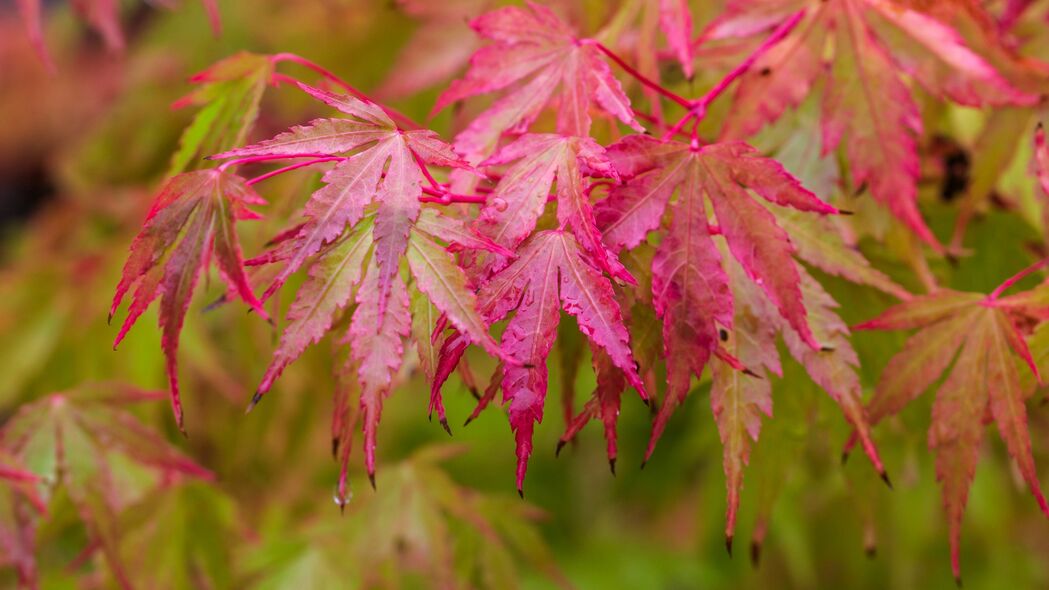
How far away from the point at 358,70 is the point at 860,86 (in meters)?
0.93

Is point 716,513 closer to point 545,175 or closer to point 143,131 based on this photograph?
point 143,131

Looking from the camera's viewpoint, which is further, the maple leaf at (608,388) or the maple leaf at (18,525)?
the maple leaf at (18,525)

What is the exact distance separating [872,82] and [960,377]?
0.78 ft

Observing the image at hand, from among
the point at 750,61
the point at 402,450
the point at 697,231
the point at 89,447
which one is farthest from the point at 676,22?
the point at 402,450

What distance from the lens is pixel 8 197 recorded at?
14.9 ft

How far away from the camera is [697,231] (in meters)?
0.61

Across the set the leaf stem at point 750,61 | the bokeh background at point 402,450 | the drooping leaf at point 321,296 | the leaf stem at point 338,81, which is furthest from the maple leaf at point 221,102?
the leaf stem at point 750,61

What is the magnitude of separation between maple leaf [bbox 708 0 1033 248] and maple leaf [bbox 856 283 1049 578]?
0.20 feet

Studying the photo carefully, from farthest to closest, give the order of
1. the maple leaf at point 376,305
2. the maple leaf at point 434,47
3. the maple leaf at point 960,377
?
the maple leaf at point 434,47 → the maple leaf at point 960,377 → the maple leaf at point 376,305

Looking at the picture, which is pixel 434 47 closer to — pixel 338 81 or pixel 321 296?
pixel 338 81

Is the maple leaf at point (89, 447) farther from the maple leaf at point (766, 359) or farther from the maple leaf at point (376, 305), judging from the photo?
the maple leaf at point (766, 359)

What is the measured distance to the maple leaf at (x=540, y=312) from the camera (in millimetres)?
539

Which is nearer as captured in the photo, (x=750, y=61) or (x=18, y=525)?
(x=750, y=61)

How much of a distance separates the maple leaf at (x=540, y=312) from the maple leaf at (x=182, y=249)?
0.15 metres
